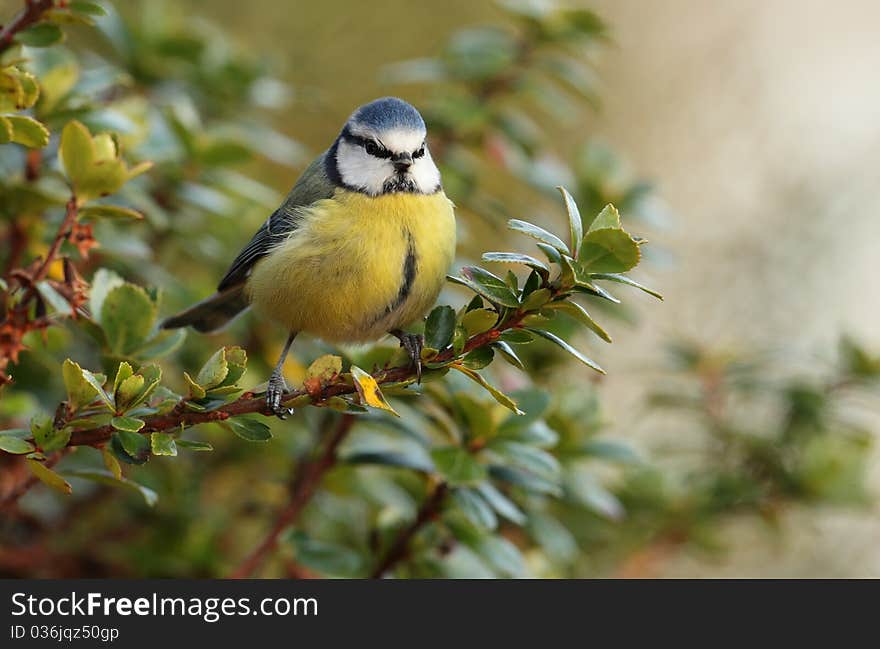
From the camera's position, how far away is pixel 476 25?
4926 millimetres

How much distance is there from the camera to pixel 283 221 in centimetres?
196

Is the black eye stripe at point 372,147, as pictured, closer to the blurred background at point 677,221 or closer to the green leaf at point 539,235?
the blurred background at point 677,221

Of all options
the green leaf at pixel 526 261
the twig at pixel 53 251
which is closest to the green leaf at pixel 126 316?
the twig at pixel 53 251

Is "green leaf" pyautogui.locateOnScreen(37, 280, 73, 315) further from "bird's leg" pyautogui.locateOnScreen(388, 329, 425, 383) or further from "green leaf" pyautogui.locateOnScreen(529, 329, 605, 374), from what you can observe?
"green leaf" pyautogui.locateOnScreen(529, 329, 605, 374)

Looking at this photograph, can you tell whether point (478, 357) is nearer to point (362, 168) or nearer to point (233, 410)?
point (233, 410)

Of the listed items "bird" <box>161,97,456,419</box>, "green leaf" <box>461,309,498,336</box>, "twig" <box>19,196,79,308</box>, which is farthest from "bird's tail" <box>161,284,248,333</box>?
"green leaf" <box>461,309,498,336</box>

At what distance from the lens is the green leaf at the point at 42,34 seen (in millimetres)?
1418

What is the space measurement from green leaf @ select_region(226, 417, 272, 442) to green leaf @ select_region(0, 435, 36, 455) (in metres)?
0.25

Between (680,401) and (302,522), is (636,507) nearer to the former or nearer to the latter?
(680,401)

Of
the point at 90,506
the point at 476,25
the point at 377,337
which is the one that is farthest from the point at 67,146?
the point at 476,25

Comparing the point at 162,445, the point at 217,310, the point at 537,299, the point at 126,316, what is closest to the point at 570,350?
the point at 537,299

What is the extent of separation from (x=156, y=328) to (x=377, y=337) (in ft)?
1.35

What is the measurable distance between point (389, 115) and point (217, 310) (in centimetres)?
58

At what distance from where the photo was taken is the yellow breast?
1.77m
